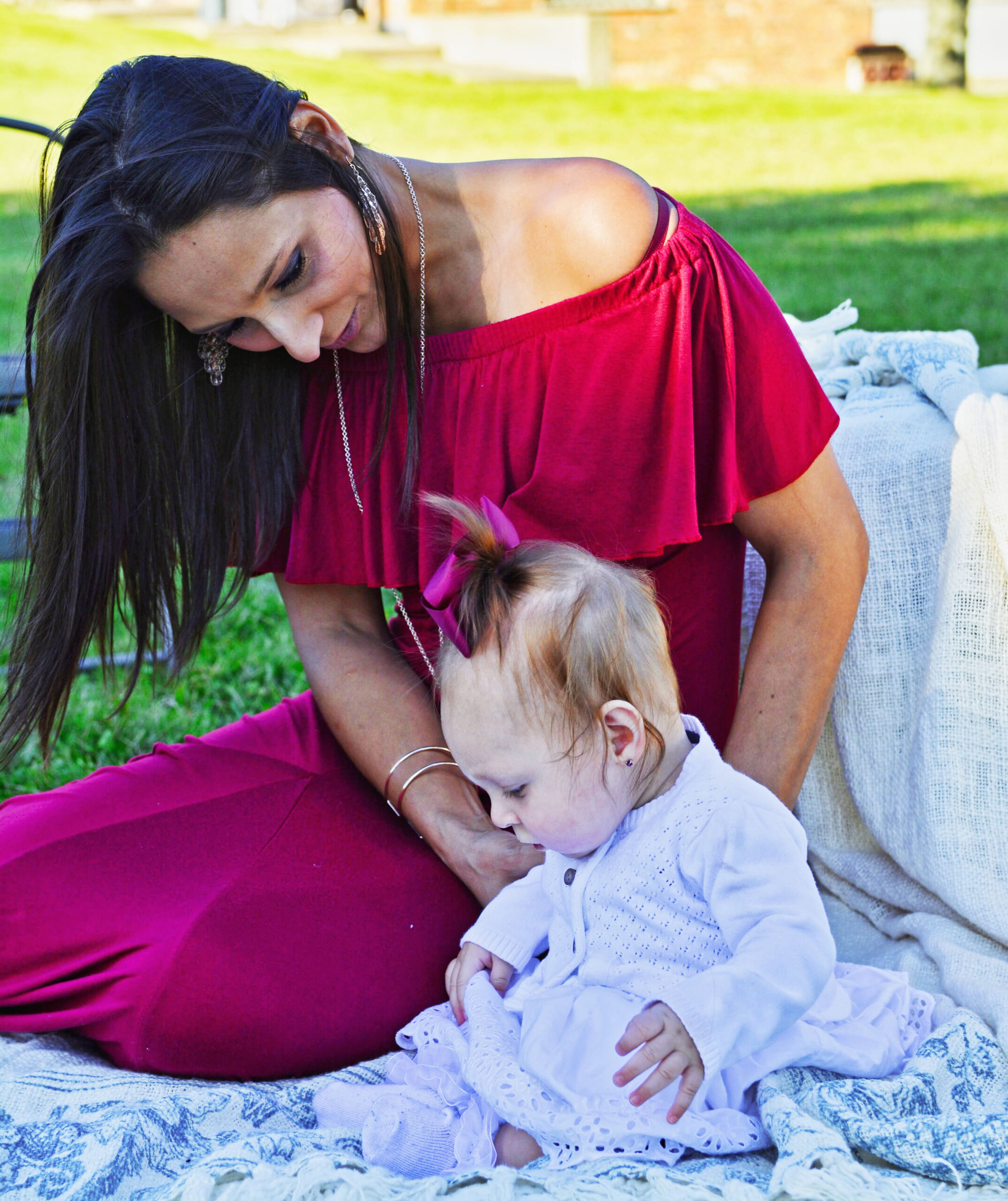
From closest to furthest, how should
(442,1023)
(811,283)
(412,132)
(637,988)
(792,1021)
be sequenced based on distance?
(792,1021) < (637,988) < (442,1023) < (811,283) < (412,132)

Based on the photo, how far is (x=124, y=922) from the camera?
6.17 feet

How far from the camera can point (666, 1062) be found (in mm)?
1489

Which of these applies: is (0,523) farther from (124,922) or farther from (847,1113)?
(847,1113)

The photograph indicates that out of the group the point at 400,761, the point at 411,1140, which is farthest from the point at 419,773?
the point at 411,1140

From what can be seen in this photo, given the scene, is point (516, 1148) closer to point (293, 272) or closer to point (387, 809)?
point (387, 809)

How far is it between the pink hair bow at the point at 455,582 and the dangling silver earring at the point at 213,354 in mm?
579

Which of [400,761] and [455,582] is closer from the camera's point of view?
[455,582]

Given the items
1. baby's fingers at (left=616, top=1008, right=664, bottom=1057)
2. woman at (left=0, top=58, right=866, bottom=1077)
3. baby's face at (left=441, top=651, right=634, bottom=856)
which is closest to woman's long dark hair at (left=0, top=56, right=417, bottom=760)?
woman at (left=0, top=58, right=866, bottom=1077)

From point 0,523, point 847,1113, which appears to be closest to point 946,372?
point 847,1113

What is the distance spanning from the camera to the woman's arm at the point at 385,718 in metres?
1.97

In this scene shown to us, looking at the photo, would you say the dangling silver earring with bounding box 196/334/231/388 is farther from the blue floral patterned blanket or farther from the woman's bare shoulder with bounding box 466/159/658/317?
the blue floral patterned blanket

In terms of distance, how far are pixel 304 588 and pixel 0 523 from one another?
41.4 inches

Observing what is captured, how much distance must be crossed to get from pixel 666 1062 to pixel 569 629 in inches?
19.5

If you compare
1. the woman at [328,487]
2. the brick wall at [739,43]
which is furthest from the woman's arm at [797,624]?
the brick wall at [739,43]
